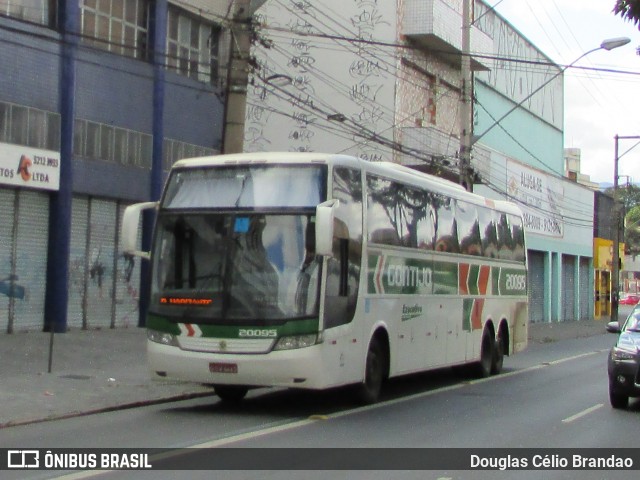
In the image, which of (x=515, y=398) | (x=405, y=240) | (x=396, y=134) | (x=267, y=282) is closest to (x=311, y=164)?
(x=267, y=282)

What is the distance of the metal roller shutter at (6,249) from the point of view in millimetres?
22188

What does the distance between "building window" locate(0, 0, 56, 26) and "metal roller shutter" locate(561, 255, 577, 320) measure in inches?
1531

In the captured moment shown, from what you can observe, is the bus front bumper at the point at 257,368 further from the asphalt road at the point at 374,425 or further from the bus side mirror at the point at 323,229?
the bus side mirror at the point at 323,229

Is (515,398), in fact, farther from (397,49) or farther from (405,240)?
(397,49)

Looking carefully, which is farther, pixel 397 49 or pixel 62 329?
pixel 397 49

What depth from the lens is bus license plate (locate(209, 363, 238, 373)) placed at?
1321cm

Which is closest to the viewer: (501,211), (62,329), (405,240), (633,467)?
(633,467)

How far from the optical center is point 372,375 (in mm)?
15156

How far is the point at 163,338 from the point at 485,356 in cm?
904

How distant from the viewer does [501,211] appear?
71.6 ft

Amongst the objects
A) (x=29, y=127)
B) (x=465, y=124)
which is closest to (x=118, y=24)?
(x=29, y=127)

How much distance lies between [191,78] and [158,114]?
2.13 m

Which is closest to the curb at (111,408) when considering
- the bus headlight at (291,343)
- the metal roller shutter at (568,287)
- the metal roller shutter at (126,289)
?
the bus headlight at (291,343)

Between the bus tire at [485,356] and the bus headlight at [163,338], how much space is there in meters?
8.56
